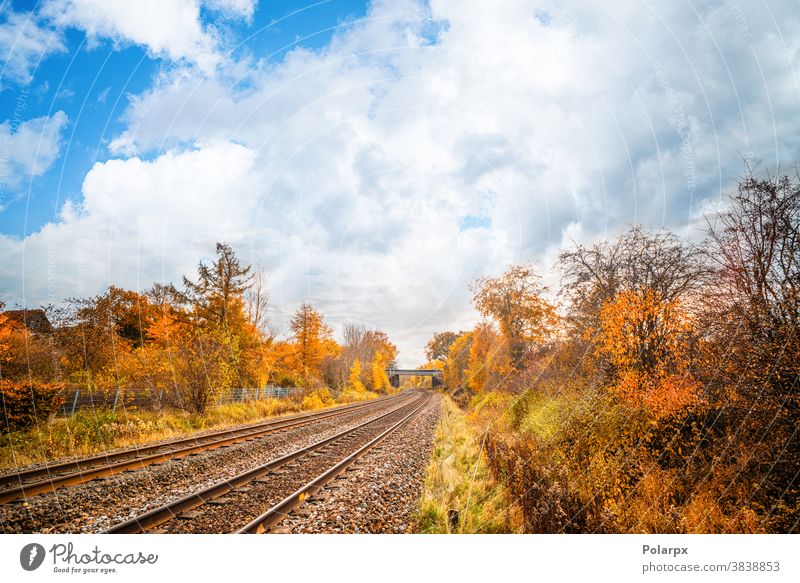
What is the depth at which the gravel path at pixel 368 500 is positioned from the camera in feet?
16.4

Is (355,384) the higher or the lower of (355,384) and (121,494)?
the lower

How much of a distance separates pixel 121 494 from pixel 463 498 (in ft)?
19.4

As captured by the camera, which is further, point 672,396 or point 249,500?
point 672,396

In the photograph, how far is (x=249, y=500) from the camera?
5625 millimetres

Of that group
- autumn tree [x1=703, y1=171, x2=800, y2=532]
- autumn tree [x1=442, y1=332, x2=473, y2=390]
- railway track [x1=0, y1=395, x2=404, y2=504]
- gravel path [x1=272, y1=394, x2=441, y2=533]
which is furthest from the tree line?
autumn tree [x1=442, y1=332, x2=473, y2=390]

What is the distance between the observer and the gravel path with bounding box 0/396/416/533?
4.63 metres

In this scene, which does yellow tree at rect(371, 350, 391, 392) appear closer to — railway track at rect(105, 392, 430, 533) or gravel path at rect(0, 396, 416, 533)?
railway track at rect(105, 392, 430, 533)

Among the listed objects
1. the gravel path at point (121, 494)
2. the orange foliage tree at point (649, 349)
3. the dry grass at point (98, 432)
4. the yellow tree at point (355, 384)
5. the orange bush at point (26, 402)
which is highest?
the orange foliage tree at point (649, 349)

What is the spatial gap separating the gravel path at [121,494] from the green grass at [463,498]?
4.15 m

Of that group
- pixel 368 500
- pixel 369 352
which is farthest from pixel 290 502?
pixel 369 352

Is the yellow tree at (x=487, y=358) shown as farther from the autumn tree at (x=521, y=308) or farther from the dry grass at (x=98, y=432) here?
the dry grass at (x=98, y=432)

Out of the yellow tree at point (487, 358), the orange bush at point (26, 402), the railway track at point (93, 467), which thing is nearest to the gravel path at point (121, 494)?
the railway track at point (93, 467)

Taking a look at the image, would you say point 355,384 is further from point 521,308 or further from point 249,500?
point 249,500
